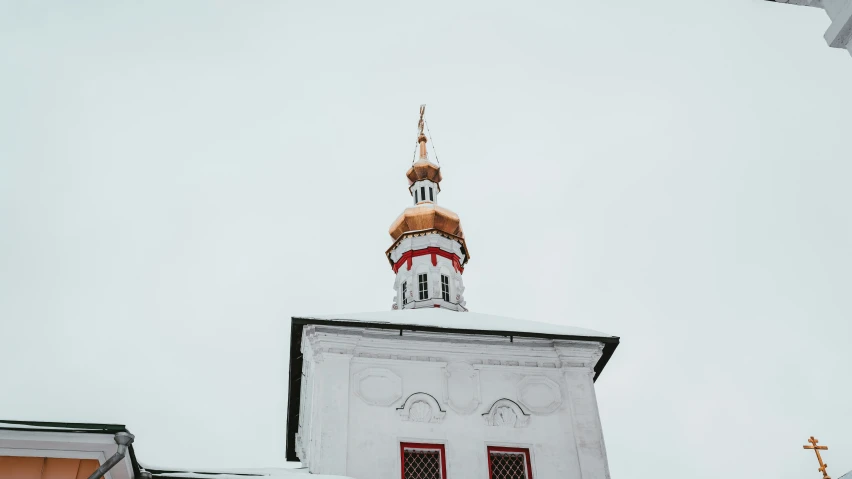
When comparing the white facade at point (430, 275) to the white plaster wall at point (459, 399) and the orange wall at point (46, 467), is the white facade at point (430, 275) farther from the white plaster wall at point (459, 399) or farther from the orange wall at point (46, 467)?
the orange wall at point (46, 467)

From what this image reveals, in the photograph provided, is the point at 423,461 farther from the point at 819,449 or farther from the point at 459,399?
the point at 819,449

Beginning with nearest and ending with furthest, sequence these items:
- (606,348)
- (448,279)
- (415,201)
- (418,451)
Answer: (418,451)
(606,348)
(448,279)
(415,201)

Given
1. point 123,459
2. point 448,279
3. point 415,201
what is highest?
point 415,201

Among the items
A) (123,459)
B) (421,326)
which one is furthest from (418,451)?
(123,459)

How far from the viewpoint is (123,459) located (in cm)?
840

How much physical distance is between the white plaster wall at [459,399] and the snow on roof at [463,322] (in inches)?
9.8

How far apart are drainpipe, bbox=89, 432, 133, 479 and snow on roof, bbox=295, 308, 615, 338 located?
745 centimetres

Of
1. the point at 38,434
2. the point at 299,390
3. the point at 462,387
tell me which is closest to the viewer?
the point at 38,434

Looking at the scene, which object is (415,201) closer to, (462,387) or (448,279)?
(448,279)

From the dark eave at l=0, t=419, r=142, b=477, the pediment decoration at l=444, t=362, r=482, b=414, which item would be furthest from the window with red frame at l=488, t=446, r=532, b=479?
the dark eave at l=0, t=419, r=142, b=477

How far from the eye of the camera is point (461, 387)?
15.3m

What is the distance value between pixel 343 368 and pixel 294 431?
188 inches

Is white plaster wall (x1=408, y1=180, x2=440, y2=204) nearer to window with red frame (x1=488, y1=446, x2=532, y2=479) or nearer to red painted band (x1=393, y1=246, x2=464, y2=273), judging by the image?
red painted band (x1=393, y1=246, x2=464, y2=273)

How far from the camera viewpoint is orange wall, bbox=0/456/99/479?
8.05m
